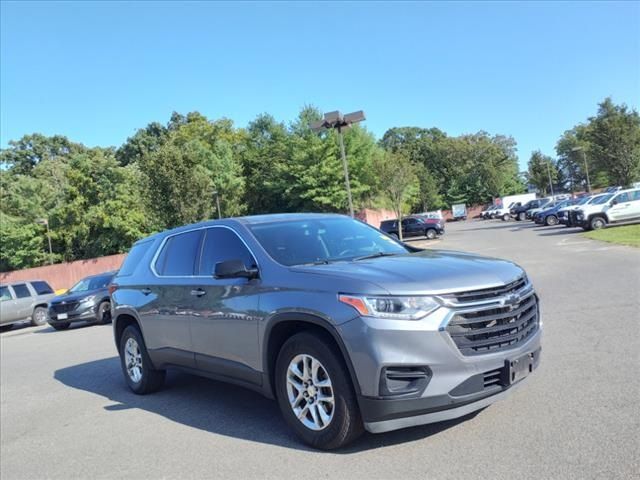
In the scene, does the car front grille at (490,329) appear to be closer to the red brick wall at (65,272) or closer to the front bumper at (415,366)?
the front bumper at (415,366)

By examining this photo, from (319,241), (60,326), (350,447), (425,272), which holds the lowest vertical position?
(60,326)

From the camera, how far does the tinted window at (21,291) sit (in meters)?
20.3

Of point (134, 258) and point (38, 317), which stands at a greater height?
point (134, 258)

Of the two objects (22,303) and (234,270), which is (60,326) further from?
(234,270)

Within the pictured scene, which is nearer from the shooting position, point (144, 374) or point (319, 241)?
point (319, 241)

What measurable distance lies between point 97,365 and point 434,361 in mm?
7368

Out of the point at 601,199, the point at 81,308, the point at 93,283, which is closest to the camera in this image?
the point at 81,308

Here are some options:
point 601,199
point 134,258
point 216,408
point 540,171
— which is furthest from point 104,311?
point 540,171

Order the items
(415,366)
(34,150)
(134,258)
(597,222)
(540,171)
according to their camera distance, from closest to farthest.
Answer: (415,366) → (134,258) → (597,222) → (540,171) → (34,150)

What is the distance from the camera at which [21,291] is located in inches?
808

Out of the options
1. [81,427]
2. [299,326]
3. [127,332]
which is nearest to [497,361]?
[299,326]

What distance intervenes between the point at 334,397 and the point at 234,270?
1.36 m

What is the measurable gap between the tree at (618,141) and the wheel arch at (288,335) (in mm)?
45601

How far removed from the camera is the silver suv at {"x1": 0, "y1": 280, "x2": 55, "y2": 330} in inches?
776
